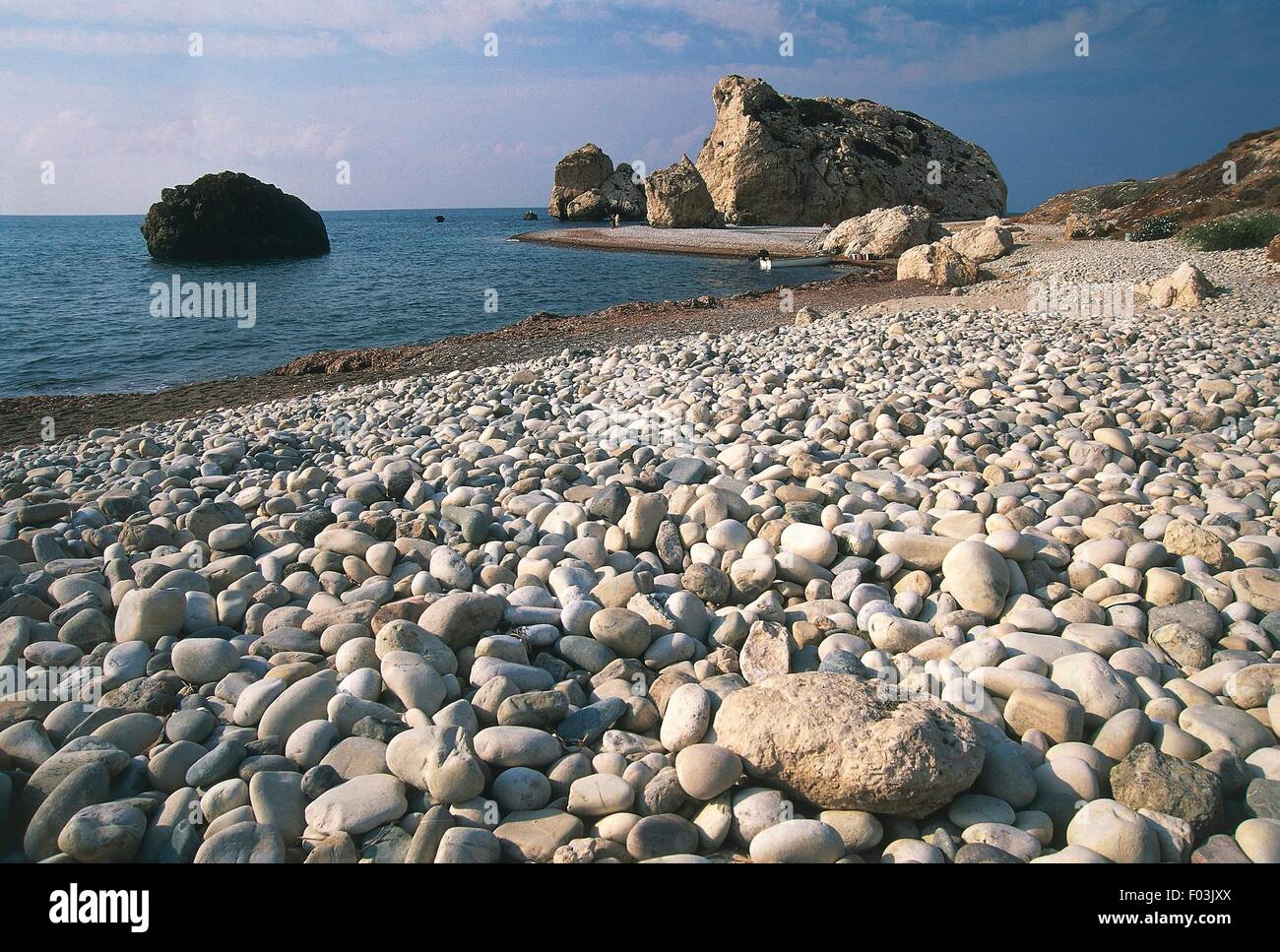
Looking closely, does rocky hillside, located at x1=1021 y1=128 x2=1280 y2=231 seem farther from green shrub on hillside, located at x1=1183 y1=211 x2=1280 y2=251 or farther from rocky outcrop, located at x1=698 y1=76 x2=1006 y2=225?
rocky outcrop, located at x1=698 y1=76 x2=1006 y2=225

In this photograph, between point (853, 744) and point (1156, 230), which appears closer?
point (853, 744)

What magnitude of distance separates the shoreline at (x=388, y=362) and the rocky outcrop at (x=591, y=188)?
56.7 m

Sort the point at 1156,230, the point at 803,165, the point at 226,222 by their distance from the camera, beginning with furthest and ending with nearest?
1. the point at 803,165
2. the point at 226,222
3. the point at 1156,230

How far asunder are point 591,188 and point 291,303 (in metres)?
56.2

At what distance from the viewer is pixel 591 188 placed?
72562mm

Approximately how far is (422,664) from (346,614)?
1.98ft

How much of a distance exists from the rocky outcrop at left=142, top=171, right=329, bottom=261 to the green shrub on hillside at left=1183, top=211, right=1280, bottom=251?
155 feet

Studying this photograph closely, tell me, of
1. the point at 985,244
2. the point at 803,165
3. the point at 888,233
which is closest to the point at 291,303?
the point at 985,244

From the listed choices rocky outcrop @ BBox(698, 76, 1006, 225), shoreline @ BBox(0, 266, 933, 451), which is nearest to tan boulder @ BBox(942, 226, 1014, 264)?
shoreline @ BBox(0, 266, 933, 451)

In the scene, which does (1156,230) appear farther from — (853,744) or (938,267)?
(853,744)

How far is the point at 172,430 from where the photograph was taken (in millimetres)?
7605

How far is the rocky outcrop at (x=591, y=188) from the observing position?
224 feet

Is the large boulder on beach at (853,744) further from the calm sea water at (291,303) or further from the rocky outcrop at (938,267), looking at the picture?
the rocky outcrop at (938,267)
